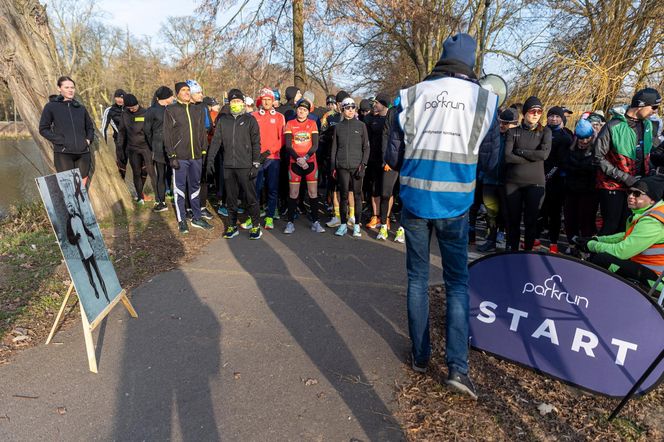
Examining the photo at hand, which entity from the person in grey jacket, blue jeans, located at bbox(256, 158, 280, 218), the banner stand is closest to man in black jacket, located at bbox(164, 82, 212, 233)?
blue jeans, located at bbox(256, 158, 280, 218)

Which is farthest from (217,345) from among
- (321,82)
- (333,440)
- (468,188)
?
(321,82)

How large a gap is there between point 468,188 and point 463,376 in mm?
1264

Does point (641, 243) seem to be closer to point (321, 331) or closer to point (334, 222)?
point (321, 331)

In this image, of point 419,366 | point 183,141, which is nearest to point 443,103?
point 419,366

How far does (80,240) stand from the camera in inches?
133

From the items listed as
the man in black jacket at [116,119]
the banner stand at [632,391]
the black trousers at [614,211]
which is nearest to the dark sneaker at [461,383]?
the banner stand at [632,391]

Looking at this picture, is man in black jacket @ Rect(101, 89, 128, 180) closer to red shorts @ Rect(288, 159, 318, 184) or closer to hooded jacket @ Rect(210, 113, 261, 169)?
hooded jacket @ Rect(210, 113, 261, 169)

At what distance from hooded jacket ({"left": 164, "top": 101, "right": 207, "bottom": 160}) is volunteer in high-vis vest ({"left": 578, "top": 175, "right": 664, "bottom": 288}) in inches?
220

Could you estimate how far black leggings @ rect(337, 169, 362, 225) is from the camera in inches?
256

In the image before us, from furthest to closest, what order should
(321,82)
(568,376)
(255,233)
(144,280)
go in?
(321,82)
(255,233)
(144,280)
(568,376)

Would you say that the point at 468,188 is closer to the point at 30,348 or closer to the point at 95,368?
the point at 95,368

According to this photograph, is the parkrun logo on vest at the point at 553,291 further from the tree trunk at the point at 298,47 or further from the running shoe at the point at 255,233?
the tree trunk at the point at 298,47

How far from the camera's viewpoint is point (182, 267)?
5273 mm

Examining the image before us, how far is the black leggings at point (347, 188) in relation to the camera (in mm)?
6501
